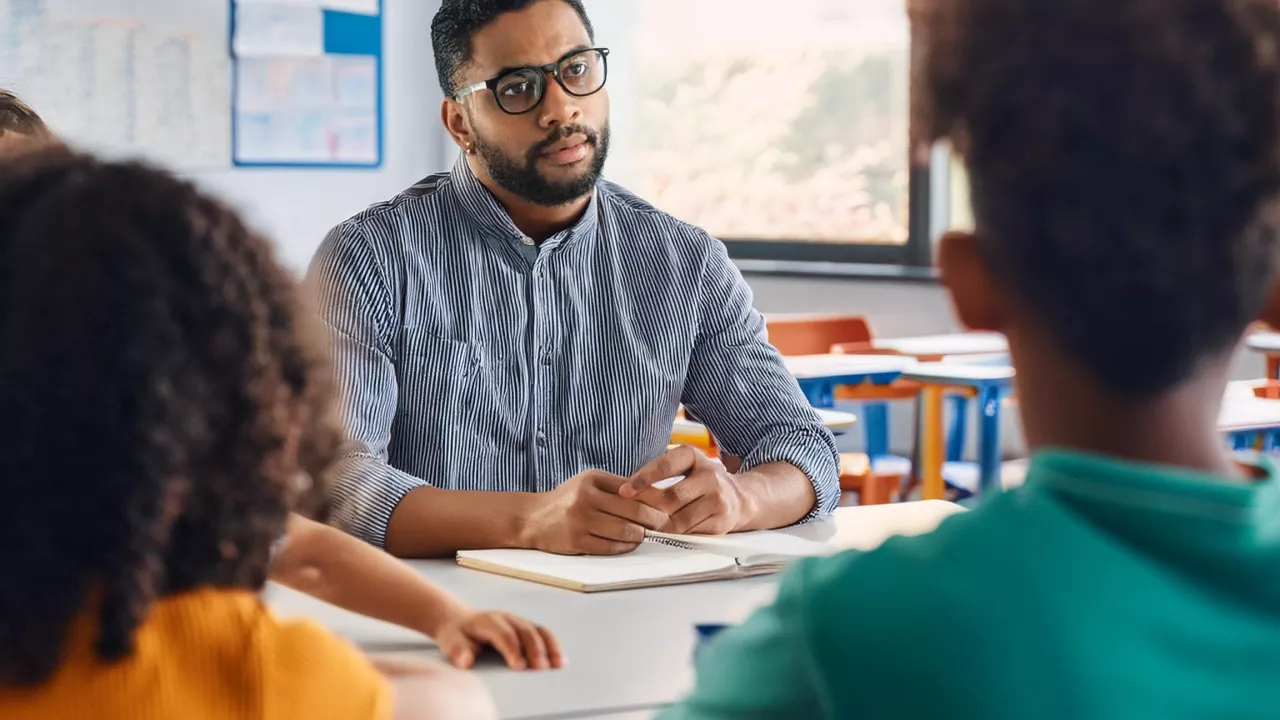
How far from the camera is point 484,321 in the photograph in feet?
7.49

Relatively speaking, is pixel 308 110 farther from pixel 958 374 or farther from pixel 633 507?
pixel 633 507

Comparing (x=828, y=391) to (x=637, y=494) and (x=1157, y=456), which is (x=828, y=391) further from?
(x=1157, y=456)

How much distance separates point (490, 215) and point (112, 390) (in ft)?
5.05

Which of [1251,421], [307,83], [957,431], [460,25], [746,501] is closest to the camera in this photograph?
[746,501]

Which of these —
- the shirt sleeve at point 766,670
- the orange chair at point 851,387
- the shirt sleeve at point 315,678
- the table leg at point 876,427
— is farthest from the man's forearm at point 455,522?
the table leg at point 876,427

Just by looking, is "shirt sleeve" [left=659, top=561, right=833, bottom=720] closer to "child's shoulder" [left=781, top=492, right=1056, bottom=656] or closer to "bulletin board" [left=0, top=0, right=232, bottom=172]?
"child's shoulder" [left=781, top=492, right=1056, bottom=656]

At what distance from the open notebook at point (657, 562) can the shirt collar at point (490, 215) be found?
2.04 ft

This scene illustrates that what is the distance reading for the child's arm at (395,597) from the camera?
1412 mm

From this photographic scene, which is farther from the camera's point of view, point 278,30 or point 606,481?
point 278,30

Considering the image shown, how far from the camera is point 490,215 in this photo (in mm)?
2344

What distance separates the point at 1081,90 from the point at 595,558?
1221 millimetres

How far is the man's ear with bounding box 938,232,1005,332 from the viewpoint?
2.40 feet

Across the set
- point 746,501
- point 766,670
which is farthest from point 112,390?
point 746,501

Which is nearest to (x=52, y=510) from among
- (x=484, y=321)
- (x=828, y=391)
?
(x=484, y=321)
